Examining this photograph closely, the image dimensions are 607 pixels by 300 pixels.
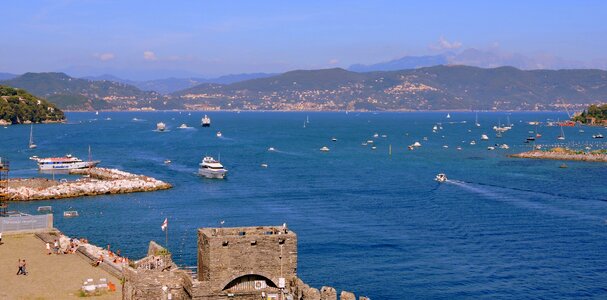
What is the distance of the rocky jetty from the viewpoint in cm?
12900

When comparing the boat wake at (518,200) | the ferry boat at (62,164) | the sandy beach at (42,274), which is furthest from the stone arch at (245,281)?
the ferry boat at (62,164)

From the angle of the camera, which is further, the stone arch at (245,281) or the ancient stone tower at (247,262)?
the stone arch at (245,281)

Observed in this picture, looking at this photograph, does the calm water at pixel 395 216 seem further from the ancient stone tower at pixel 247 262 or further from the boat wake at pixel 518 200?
the ancient stone tower at pixel 247 262

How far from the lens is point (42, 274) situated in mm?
39688

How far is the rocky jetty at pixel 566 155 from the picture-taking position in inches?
5079

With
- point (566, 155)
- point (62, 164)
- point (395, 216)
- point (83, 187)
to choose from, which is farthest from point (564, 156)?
point (83, 187)

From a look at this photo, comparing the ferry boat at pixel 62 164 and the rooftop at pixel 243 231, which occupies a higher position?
the rooftop at pixel 243 231

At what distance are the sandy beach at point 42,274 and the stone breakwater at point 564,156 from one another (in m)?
101

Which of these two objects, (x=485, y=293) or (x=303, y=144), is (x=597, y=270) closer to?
(x=485, y=293)

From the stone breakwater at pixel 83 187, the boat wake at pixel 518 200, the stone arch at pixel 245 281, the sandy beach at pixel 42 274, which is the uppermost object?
the stone arch at pixel 245 281

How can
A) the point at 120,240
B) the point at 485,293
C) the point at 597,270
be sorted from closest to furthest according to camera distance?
the point at 485,293
the point at 597,270
the point at 120,240

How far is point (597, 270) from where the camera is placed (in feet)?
163

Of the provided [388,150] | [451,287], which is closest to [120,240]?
[451,287]

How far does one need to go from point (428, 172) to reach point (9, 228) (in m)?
65.7
